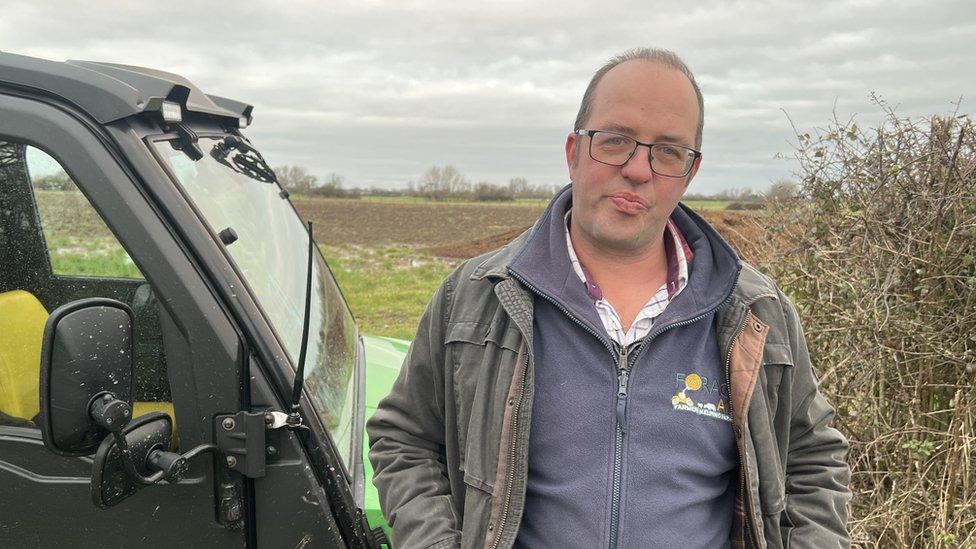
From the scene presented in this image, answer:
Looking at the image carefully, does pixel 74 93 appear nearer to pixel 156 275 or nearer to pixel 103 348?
pixel 156 275

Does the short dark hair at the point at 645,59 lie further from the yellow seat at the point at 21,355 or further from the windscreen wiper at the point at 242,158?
the yellow seat at the point at 21,355

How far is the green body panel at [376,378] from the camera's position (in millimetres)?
1870

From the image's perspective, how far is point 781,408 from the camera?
1.68 m

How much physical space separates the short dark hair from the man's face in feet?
0.08

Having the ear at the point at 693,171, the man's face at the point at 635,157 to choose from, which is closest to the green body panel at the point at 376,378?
the man's face at the point at 635,157

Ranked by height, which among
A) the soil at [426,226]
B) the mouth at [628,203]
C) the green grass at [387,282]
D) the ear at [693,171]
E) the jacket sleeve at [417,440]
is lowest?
the green grass at [387,282]

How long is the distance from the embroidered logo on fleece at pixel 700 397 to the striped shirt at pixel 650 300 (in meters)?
0.15

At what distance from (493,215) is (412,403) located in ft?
121

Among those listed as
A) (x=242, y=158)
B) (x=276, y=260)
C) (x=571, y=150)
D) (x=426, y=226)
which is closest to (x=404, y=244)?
(x=426, y=226)

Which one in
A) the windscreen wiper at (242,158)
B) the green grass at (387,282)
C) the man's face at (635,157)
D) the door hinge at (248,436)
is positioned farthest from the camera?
the green grass at (387,282)

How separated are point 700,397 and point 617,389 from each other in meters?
0.20

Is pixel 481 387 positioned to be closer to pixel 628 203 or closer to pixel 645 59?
pixel 628 203

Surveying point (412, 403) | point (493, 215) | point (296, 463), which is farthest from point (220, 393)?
point (493, 215)

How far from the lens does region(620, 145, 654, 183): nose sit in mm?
1664
